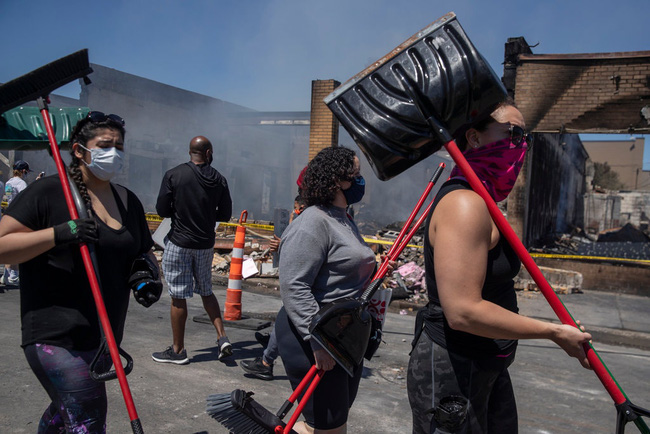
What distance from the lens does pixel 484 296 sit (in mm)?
1861

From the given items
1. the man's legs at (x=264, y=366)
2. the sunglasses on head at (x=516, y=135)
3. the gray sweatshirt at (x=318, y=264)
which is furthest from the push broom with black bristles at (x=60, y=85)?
the man's legs at (x=264, y=366)

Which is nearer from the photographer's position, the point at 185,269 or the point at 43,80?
the point at 43,80

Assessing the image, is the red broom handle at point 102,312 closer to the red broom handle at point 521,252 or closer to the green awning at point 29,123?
the green awning at point 29,123

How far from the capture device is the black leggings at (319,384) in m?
2.53

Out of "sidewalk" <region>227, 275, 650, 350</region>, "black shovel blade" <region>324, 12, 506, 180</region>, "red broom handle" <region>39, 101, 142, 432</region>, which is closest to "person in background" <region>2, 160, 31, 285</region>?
"sidewalk" <region>227, 275, 650, 350</region>

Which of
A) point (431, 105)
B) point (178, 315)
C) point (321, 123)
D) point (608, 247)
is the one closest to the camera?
point (431, 105)

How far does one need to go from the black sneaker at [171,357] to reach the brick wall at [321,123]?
9.92 metres

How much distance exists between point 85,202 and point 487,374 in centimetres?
189

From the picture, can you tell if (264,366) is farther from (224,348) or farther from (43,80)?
(43,80)

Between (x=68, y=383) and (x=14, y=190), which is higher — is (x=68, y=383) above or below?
below

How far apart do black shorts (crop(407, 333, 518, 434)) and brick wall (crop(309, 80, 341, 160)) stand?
12.4 metres

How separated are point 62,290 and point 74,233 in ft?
0.94

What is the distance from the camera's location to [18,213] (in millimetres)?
2158

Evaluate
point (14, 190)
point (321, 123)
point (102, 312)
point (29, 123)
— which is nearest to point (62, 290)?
point (102, 312)
